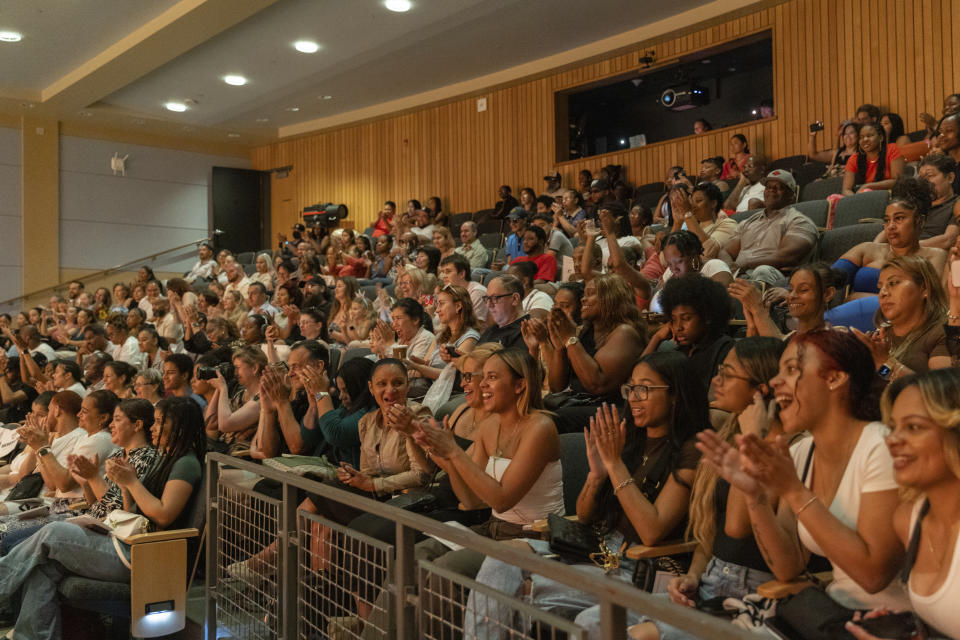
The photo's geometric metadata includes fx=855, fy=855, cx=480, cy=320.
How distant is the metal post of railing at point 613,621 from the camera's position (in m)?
1.26

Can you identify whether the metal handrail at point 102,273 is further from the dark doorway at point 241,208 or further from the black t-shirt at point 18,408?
the black t-shirt at point 18,408

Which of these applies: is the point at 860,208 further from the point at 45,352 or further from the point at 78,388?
the point at 45,352

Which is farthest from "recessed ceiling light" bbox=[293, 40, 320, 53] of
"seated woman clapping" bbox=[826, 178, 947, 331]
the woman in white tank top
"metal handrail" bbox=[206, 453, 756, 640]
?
the woman in white tank top

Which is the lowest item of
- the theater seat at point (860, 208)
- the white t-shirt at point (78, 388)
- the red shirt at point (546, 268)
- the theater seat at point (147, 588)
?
the theater seat at point (147, 588)

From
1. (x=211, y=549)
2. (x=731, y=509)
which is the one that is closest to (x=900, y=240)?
(x=731, y=509)

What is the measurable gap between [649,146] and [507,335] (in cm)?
550

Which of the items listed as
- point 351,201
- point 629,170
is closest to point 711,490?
point 629,170

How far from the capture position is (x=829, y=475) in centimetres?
169

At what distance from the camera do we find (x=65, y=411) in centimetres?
430

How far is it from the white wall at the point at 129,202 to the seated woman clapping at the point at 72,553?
9.49m

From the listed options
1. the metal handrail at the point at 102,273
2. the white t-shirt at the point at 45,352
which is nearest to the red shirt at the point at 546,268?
the white t-shirt at the point at 45,352

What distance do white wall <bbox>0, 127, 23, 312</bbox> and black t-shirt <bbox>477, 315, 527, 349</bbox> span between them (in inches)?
359

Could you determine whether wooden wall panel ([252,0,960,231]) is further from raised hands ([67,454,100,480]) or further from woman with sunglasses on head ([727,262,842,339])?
raised hands ([67,454,100,480])

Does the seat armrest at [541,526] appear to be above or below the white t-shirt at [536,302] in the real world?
below
